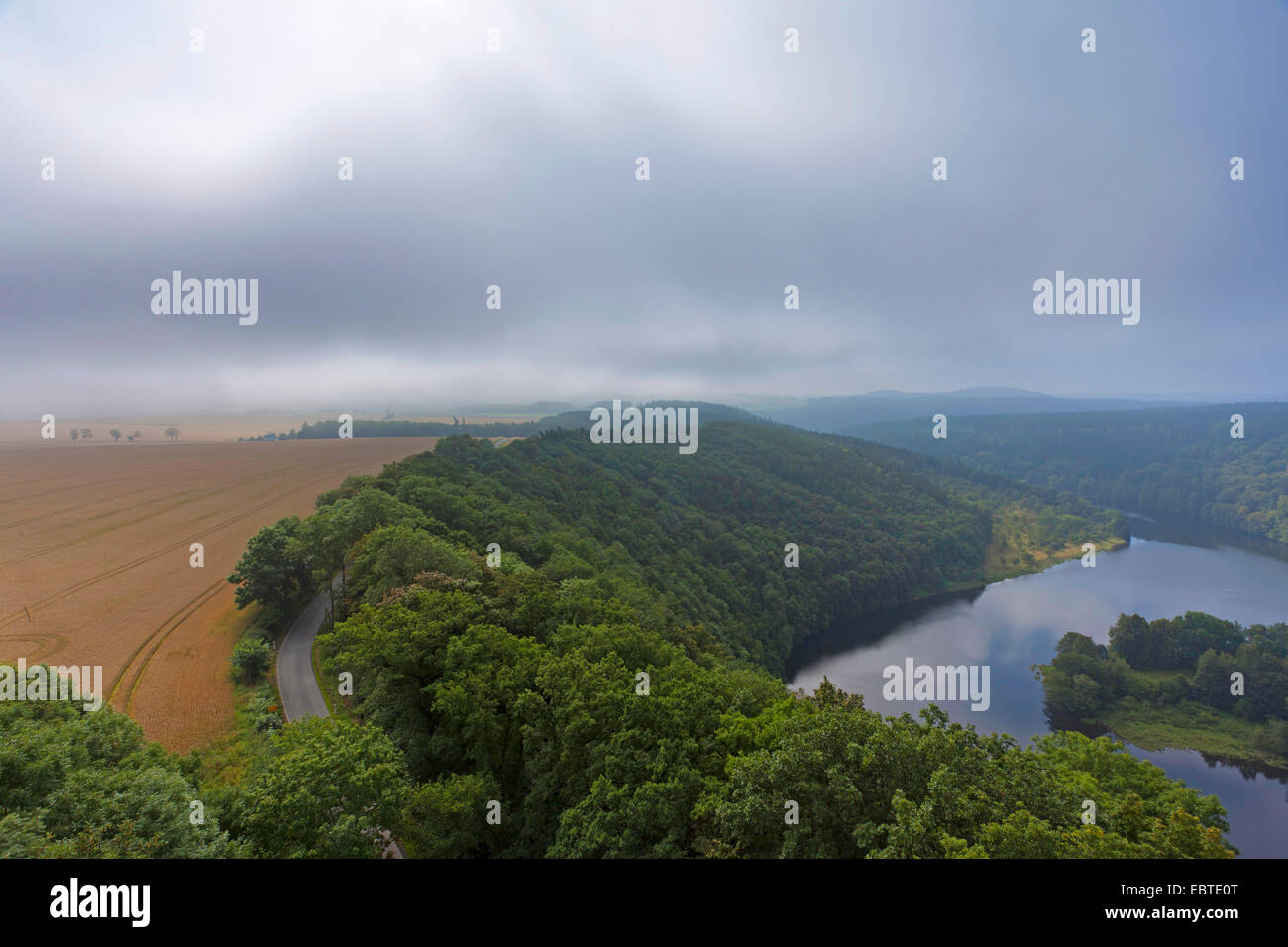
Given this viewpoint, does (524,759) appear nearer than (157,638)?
Yes

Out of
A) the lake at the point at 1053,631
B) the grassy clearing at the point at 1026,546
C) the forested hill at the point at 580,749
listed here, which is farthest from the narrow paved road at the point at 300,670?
the grassy clearing at the point at 1026,546

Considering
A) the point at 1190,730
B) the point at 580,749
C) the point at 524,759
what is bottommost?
the point at 1190,730

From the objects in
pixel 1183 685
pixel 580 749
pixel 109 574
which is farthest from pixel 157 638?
pixel 1183 685

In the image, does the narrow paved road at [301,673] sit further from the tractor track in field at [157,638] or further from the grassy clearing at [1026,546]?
the grassy clearing at [1026,546]

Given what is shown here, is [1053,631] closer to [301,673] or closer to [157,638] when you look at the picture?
[301,673]

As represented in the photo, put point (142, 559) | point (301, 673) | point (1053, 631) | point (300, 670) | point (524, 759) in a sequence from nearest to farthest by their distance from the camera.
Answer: point (524, 759) → point (301, 673) → point (300, 670) → point (142, 559) → point (1053, 631)

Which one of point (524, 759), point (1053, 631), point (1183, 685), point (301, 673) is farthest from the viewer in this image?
point (1053, 631)
